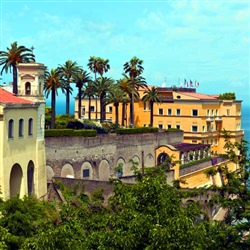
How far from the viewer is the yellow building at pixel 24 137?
146ft

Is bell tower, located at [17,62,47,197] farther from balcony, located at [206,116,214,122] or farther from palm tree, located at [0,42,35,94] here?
balcony, located at [206,116,214,122]

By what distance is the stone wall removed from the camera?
5716 cm

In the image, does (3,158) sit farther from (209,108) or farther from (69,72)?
Answer: (209,108)

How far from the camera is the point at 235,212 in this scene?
28.7 m

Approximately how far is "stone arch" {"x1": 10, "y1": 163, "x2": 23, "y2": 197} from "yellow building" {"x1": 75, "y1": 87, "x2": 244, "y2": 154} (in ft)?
154

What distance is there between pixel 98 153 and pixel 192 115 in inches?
1271

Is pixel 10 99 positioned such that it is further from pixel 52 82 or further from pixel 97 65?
pixel 97 65

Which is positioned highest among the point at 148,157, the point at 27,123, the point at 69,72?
the point at 69,72

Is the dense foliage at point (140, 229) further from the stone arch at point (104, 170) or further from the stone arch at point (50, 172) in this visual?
the stone arch at point (104, 170)

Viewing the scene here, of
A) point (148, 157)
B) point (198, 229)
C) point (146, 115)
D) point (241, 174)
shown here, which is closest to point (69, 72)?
point (148, 157)

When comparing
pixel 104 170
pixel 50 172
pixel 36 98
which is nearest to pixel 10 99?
pixel 36 98

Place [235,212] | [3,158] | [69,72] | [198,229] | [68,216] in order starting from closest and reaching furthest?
[198,229] < [68,216] < [235,212] < [3,158] < [69,72]

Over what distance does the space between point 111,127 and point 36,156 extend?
86.6 ft

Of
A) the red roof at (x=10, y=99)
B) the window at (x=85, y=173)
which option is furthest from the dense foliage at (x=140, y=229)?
the window at (x=85, y=173)
